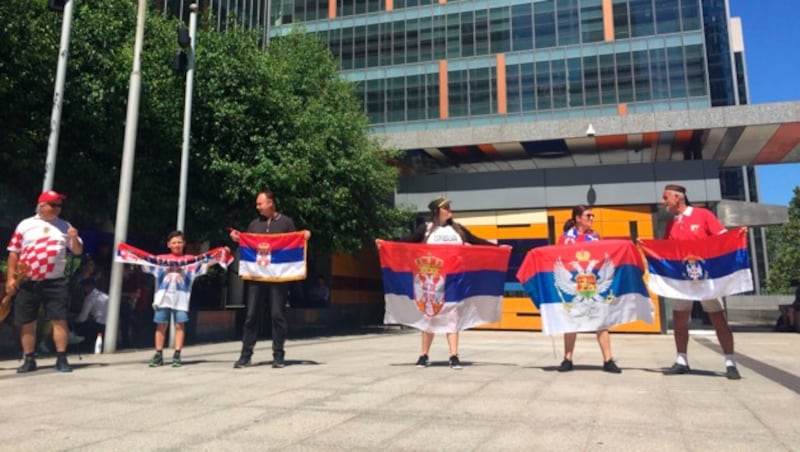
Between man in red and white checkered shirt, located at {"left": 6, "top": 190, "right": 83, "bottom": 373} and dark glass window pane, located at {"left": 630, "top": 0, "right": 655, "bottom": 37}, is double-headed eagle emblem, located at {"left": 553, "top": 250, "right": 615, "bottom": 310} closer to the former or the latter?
man in red and white checkered shirt, located at {"left": 6, "top": 190, "right": 83, "bottom": 373}

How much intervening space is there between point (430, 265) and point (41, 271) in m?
4.82

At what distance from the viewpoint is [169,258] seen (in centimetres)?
833

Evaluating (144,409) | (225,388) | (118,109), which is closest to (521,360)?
(225,388)

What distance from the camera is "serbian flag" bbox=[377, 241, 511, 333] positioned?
299 inches

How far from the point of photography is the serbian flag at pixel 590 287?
7.25 meters

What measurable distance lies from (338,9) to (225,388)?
4742 centimetres

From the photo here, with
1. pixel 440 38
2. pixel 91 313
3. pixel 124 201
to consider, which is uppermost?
pixel 440 38

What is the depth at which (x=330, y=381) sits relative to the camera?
615 cm

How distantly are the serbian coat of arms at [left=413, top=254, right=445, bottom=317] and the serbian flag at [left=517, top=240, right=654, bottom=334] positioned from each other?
122 cm

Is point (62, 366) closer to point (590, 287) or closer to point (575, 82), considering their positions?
point (590, 287)

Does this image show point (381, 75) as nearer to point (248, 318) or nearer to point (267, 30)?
point (267, 30)

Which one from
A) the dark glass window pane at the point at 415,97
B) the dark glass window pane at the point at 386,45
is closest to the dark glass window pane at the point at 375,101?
the dark glass window pane at the point at 386,45

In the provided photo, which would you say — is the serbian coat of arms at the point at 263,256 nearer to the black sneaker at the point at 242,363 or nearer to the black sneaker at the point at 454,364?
the black sneaker at the point at 242,363

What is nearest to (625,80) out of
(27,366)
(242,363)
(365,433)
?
(242,363)
